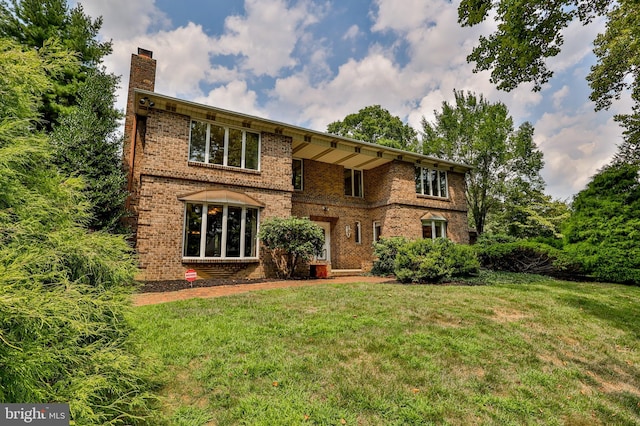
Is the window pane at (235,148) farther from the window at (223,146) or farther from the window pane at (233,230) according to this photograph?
the window pane at (233,230)

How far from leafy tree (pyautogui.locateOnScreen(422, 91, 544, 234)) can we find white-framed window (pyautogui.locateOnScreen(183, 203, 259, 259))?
1699cm

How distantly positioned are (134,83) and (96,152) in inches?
135

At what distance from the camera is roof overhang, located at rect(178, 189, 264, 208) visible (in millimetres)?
9815

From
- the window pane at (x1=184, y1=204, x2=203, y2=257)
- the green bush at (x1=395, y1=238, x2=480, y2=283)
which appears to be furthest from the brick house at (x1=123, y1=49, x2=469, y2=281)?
the green bush at (x1=395, y1=238, x2=480, y2=283)

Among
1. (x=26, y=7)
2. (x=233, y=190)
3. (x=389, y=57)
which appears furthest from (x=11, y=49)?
(x=26, y=7)

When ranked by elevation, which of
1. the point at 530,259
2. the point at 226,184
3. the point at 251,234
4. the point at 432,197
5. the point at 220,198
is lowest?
the point at 530,259

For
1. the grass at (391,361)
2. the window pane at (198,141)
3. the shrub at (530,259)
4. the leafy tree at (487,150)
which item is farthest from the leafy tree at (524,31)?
the leafy tree at (487,150)

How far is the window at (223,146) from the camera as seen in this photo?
10370mm

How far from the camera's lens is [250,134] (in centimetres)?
1129

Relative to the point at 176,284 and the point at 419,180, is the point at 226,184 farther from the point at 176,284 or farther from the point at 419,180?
the point at 419,180

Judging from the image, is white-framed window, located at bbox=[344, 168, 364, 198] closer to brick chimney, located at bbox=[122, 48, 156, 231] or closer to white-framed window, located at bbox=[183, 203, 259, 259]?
white-framed window, located at bbox=[183, 203, 259, 259]

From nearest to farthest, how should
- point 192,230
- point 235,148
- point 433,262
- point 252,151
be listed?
point 433,262 < point 192,230 < point 235,148 < point 252,151

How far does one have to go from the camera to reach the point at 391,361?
3.53 metres

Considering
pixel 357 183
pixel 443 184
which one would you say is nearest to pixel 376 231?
pixel 357 183
